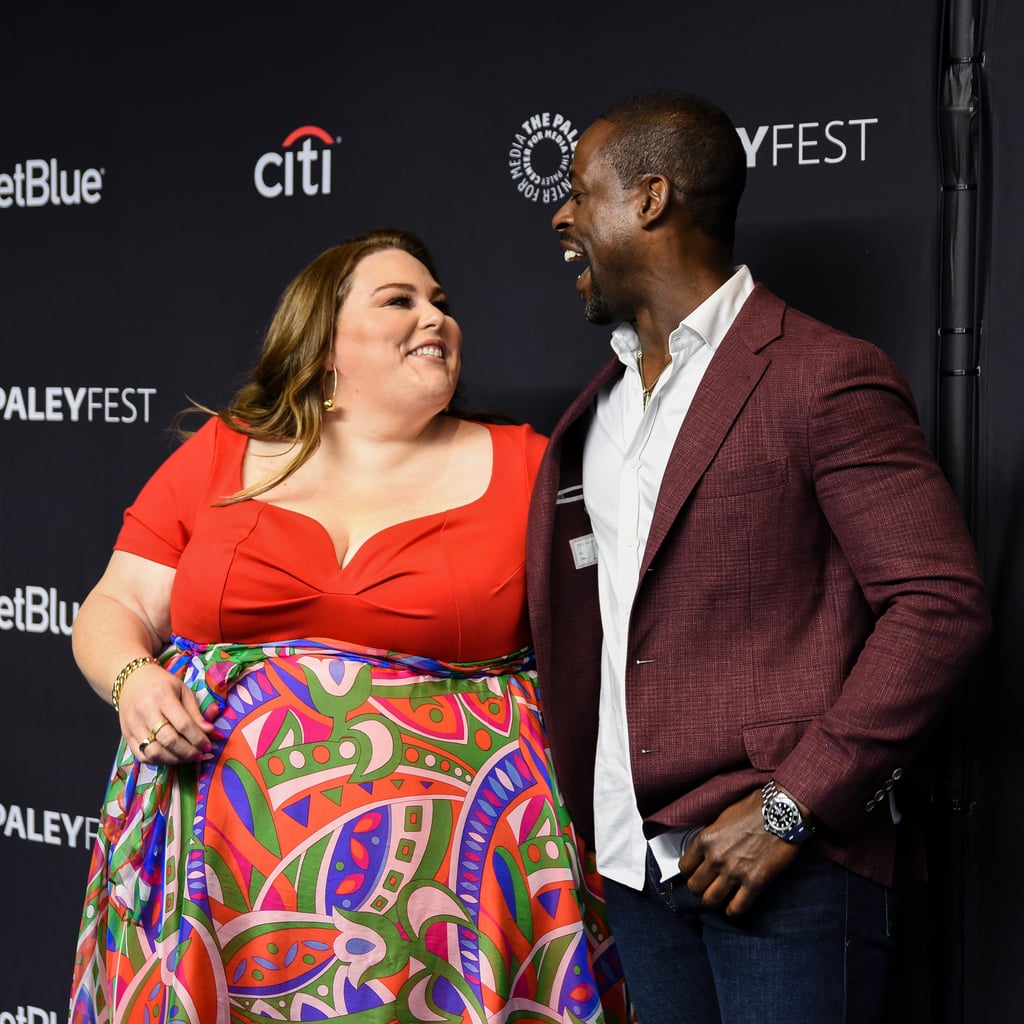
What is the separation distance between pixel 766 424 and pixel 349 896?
0.83m

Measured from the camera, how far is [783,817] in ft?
4.76

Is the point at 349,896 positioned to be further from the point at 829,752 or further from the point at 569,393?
the point at 569,393

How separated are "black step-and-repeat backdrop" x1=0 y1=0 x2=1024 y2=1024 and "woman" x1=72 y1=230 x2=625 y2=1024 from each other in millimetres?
475

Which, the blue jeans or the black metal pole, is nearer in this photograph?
the blue jeans

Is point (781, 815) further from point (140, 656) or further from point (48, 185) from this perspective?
point (48, 185)

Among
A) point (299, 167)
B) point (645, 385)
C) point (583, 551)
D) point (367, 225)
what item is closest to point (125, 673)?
point (583, 551)

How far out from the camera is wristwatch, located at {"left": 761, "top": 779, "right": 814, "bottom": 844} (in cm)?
145

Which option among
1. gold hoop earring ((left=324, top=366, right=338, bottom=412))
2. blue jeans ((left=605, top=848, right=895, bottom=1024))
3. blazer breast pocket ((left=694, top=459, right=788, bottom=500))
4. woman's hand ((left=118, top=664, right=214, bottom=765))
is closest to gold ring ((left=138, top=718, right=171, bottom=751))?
woman's hand ((left=118, top=664, right=214, bottom=765))

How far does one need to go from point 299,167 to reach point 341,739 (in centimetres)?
129

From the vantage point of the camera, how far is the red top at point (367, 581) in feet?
5.95

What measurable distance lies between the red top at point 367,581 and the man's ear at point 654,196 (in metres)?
0.51

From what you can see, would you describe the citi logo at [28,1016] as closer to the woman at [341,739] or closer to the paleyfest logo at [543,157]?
the woman at [341,739]

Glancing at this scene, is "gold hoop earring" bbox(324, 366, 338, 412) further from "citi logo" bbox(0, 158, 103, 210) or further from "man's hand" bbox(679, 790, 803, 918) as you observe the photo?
"citi logo" bbox(0, 158, 103, 210)

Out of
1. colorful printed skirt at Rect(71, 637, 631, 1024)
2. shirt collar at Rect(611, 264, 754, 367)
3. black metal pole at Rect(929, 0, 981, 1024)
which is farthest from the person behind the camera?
black metal pole at Rect(929, 0, 981, 1024)
